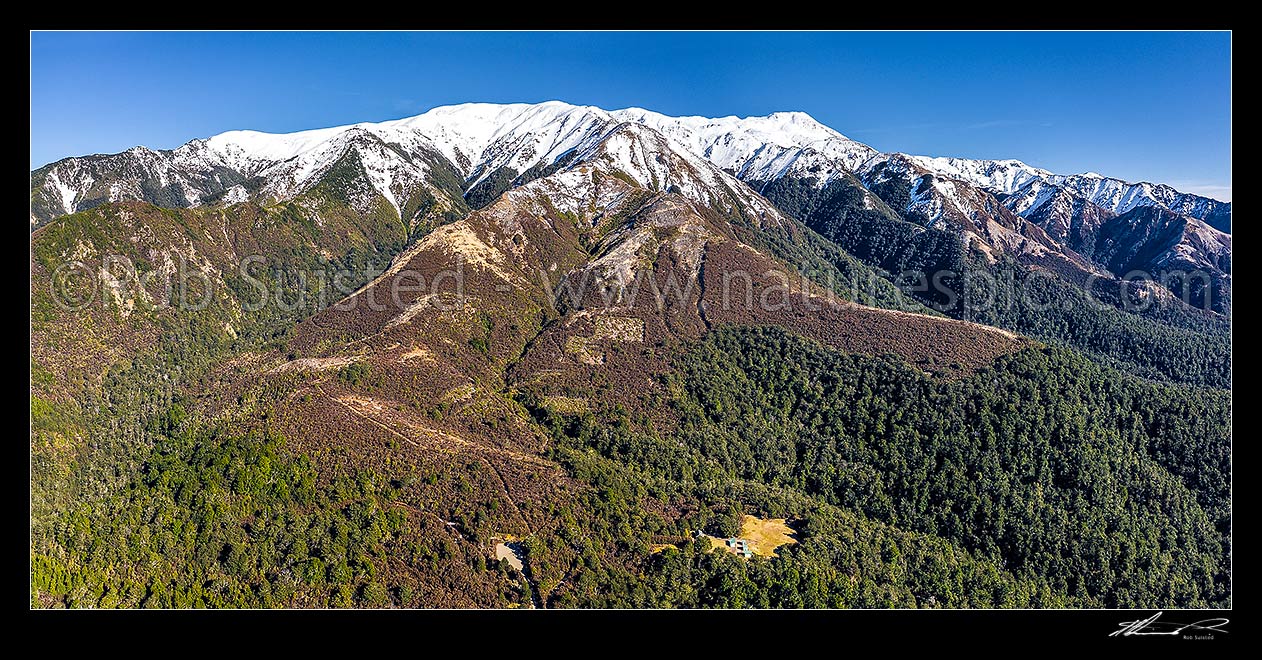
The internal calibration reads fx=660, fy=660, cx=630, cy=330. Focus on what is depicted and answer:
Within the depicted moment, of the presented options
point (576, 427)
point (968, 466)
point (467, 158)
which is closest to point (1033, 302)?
point (968, 466)

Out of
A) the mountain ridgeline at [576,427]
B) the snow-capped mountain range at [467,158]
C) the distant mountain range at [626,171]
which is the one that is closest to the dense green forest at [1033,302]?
the mountain ridgeline at [576,427]

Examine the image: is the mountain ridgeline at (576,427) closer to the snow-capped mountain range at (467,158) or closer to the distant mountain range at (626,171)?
the distant mountain range at (626,171)

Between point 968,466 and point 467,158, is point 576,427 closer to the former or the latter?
point 968,466

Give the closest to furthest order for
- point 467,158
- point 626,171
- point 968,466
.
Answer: point 968,466
point 626,171
point 467,158

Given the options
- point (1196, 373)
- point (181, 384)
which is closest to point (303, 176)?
point (181, 384)
